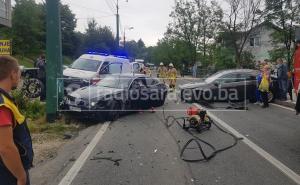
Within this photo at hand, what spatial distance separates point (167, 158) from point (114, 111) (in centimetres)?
546

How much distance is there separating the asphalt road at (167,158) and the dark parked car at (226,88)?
226 inches

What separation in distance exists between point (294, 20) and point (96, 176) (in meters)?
38.1

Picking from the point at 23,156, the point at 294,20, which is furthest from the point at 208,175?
the point at 294,20

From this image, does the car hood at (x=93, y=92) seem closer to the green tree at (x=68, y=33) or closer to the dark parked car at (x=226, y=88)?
the dark parked car at (x=226, y=88)

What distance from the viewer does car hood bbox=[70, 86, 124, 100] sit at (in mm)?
13070

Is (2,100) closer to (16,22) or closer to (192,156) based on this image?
(192,156)

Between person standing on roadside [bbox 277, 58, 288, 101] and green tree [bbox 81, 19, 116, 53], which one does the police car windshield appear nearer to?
person standing on roadside [bbox 277, 58, 288, 101]

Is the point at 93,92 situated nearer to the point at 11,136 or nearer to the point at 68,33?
the point at 11,136

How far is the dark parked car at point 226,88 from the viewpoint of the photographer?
18.7m

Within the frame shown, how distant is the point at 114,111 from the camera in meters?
13.4

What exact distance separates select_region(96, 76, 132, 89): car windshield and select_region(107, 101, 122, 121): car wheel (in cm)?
101

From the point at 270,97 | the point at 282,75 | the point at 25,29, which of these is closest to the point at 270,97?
the point at 270,97

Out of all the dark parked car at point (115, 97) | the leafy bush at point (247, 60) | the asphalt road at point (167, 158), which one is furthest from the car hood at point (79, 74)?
the leafy bush at point (247, 60)

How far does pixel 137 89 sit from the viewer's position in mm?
15219
